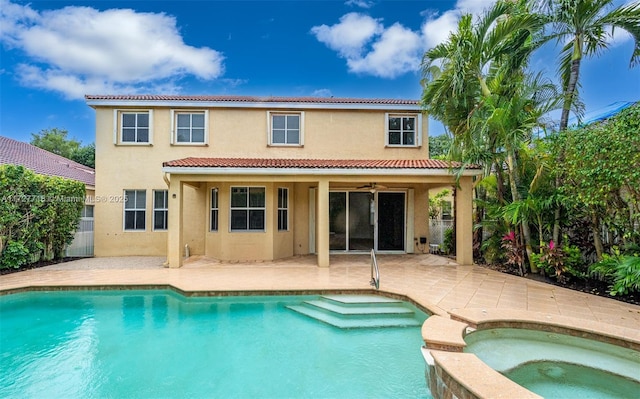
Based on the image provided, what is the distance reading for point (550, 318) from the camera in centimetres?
605

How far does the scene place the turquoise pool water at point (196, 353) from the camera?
15.6ft

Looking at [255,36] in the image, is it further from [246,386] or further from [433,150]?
[433,150]

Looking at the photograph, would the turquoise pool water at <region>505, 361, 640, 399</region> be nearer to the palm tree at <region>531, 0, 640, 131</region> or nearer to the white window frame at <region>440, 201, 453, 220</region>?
the palm tree at <region>531, 0, 640, 131</region>

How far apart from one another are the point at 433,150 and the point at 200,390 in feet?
145

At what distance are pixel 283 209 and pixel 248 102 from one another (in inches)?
216

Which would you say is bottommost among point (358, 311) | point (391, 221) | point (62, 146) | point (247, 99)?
point (358, 311)

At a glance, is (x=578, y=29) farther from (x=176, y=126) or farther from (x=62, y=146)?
(x=62, y=146)

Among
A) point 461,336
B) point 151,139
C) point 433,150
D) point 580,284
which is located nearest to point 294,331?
point 461,336

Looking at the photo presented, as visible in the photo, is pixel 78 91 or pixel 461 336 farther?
pixel 78 91

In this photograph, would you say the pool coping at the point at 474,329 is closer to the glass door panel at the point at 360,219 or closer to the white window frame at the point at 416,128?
the glass door panel at the point at 360,219

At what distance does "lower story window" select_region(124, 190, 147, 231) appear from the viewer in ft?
50.0

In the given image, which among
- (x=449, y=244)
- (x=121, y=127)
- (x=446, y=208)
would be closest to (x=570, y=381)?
(x=449, y=244)

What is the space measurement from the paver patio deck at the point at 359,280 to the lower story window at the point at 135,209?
174cm

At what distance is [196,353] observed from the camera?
5.92 m
